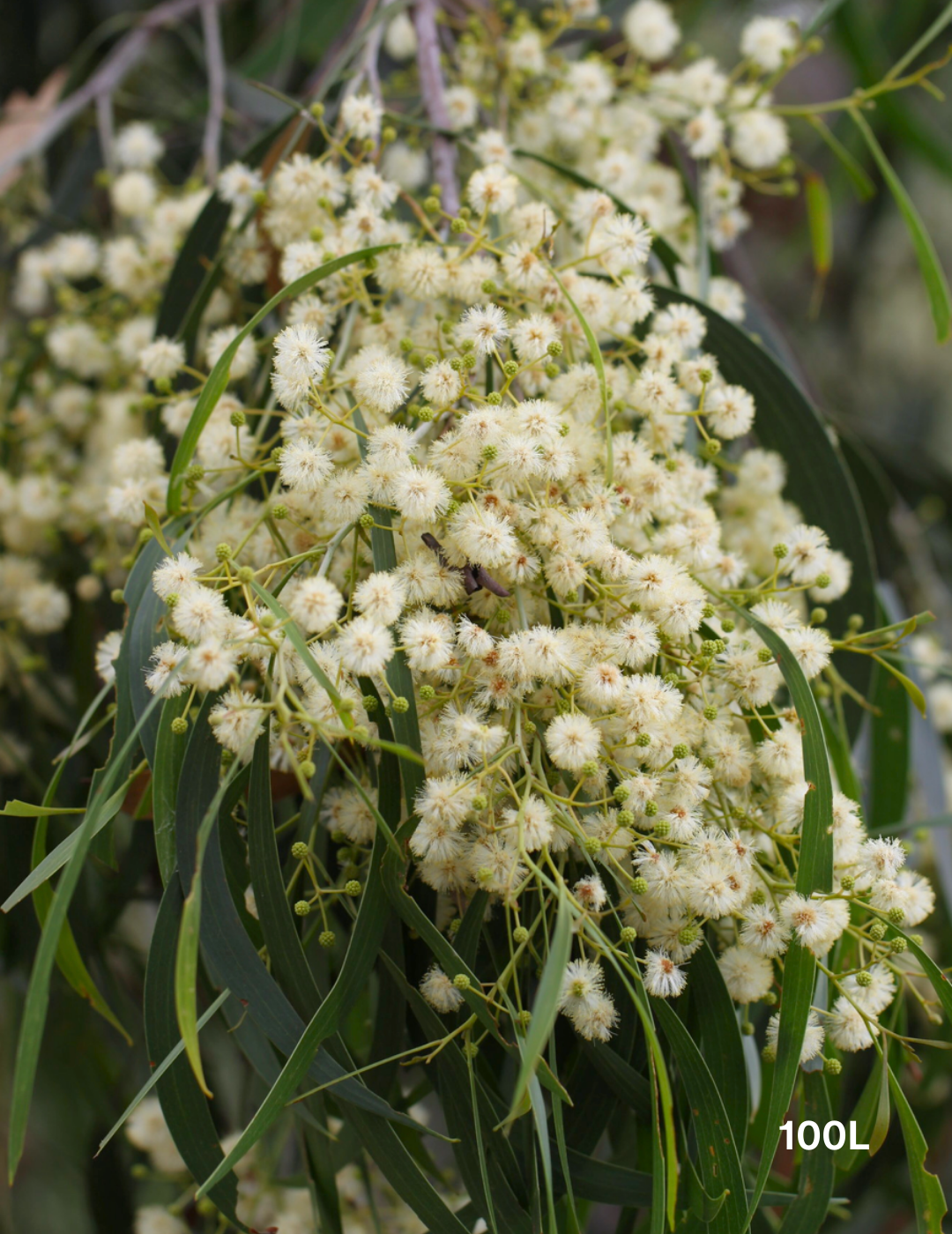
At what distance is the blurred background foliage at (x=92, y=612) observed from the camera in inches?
43.6

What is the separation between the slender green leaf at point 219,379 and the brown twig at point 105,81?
749mm

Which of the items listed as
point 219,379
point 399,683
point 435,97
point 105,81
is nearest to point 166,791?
point 399,683

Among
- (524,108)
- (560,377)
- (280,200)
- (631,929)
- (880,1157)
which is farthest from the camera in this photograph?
(880,1157)

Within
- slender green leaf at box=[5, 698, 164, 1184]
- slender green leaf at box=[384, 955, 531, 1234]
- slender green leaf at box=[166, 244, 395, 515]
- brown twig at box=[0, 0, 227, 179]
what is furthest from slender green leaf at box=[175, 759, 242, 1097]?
brown twig at box=[0, 0, 227, 179]

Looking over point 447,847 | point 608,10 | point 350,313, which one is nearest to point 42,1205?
point 447,847

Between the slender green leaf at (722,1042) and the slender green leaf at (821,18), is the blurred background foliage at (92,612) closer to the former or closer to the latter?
the slender green leaf at (821,18)

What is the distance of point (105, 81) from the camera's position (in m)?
1.29

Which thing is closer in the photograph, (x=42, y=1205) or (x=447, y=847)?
(x=447, y=847)

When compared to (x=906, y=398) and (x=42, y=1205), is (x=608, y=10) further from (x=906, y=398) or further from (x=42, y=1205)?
(x=42, y=1205)

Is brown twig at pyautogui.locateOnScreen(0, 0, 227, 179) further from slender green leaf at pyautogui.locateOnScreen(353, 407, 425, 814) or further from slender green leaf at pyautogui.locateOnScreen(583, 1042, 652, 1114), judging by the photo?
slender green leaf at pyautogui.locateOnScreen(583, 1042, 652, 1114)

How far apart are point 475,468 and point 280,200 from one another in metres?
0.40

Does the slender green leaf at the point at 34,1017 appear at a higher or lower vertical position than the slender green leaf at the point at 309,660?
lower

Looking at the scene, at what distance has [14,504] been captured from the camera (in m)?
1.14

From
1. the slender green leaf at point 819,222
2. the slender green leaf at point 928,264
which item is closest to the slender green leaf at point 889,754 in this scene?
the slender green leaf at point 928,264
